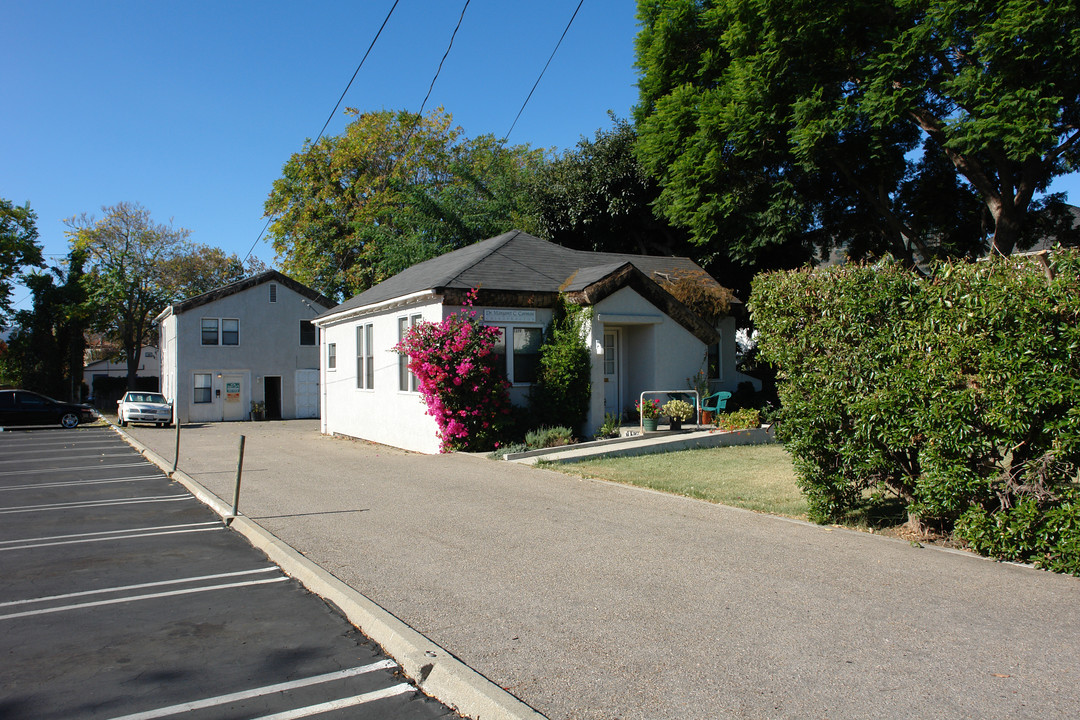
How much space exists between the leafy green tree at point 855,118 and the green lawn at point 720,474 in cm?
840

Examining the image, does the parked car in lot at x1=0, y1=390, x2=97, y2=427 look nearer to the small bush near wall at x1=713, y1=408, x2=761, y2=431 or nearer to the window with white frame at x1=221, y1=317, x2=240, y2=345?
the window with white frame at x1=221, y1=317, x2=240, y2=345

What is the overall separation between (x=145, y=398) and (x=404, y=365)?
2000cm

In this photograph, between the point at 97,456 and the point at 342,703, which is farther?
the point at 97,456

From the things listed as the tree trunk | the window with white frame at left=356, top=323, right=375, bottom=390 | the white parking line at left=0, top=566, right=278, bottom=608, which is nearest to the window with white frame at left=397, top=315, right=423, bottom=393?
the window with white frame at left=356, top=323, right=375, bottom=390

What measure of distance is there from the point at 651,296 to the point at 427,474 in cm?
751

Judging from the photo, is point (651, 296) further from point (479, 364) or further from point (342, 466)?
point (342, 466)

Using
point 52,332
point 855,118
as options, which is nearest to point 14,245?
point 52,332

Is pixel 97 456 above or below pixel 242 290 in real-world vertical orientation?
below

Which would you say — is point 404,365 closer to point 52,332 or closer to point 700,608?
point 700,608

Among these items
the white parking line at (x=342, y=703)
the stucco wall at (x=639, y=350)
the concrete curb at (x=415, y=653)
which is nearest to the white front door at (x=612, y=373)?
the stucco wall at (x=639, y=350)

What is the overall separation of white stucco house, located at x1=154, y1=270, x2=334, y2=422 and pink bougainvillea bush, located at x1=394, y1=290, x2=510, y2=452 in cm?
2295

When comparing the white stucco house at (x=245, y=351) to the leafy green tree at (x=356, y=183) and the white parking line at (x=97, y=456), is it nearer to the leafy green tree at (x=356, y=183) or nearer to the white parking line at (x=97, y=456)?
the leafy green tree at (x=356, y=183)

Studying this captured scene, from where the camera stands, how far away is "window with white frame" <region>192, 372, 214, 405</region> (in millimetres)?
35438

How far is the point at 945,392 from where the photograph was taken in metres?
6.42
